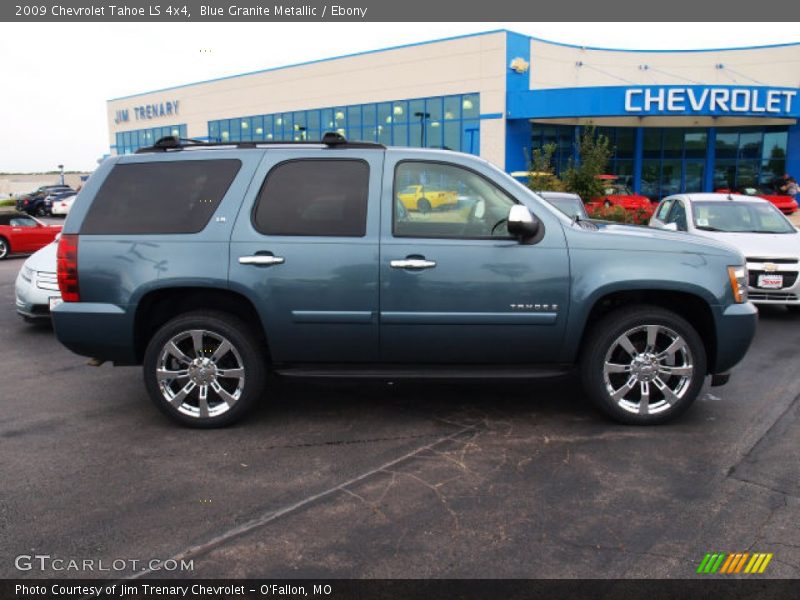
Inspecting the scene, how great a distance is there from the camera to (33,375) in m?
6.64

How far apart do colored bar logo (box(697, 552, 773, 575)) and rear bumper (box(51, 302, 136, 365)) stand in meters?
3.83

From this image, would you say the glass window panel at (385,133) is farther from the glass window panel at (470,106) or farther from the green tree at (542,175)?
the green tree at (542,175)

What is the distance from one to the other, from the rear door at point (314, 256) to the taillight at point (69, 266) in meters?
1.11

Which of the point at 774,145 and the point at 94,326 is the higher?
the point at 774,145

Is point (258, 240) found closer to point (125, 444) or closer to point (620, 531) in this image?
point (125, 444)

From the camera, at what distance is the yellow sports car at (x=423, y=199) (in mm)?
4906

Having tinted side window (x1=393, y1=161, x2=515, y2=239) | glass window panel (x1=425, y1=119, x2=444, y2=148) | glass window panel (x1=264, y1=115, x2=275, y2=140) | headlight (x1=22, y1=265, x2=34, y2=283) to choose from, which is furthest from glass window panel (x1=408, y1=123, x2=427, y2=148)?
tinted side window (x1=393, y1=161, x2=515, y2=239)

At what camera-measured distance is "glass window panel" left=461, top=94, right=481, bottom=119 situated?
35.8 meters

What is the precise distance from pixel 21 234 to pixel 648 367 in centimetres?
1770

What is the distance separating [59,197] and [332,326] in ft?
128

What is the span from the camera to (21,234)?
59.6ft

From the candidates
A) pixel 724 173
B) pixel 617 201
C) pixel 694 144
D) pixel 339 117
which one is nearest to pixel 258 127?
pixel 339 117

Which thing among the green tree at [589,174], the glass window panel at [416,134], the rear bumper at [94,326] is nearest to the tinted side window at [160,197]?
the rear bumper at [94,326]

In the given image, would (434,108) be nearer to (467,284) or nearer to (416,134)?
(416,134)
